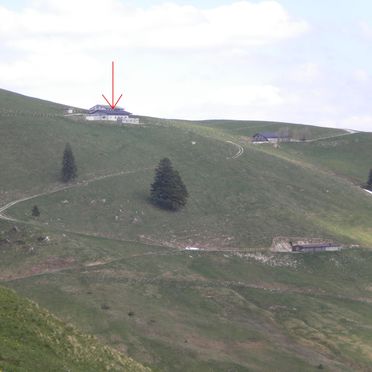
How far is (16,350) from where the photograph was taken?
100 ft

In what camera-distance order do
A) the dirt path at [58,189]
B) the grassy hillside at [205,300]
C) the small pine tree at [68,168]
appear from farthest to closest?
the small pine tree at [68,168], the dirt path at [58,189], the grassy hillside at [205,300]

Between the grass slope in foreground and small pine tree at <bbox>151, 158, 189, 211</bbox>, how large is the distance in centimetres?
6431

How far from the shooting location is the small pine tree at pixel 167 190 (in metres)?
104

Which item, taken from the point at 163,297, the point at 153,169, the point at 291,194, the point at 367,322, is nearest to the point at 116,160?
the point at 153,169

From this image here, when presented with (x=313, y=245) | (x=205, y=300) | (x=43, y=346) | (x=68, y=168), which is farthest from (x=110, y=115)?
(x=43, y=346)

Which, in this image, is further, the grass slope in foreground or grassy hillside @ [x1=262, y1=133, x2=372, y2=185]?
grassy hillside @ [x1=262, y1=133, x2=372, y2=185]

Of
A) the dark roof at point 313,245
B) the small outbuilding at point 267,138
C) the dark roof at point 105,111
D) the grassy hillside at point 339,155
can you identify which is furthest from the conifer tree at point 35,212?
the small outbuilding at point 267,138

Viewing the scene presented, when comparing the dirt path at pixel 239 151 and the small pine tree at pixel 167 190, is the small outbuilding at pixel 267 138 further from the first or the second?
the small pine tree at pixel 167 190

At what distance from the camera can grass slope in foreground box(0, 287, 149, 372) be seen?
98.8 ft

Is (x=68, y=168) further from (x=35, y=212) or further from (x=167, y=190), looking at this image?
(x=35, y=212)

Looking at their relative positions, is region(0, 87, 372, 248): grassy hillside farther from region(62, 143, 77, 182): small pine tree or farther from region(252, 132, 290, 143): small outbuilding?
region(252, 132, 290, 143): small outbuilding

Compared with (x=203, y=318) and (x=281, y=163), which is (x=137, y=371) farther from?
(x=281, y=163)

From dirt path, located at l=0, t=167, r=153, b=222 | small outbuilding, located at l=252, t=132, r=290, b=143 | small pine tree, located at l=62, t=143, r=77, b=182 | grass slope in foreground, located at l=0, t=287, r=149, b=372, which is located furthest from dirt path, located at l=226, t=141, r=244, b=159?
grass slope in foreground, located at l=0, t=287, r=149, b=372

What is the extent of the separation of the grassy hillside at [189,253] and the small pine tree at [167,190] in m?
1.92
